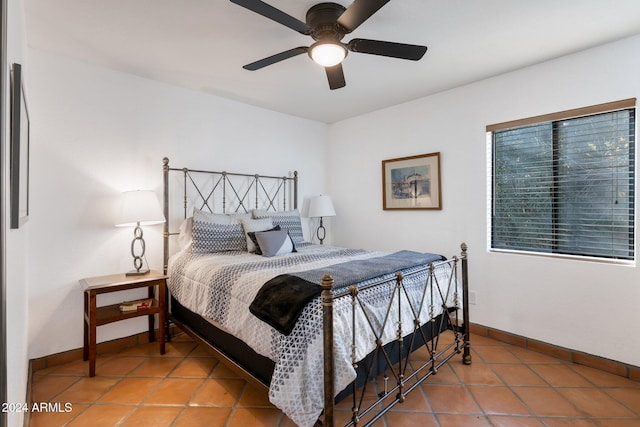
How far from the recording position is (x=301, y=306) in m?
1.53

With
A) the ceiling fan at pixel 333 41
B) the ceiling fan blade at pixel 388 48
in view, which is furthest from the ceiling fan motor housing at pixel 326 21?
the ceiling fan blade at pixel 388 48

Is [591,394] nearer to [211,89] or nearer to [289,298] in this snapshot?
[289,298]

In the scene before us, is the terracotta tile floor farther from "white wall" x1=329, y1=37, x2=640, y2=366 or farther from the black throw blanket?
the black throw blanket

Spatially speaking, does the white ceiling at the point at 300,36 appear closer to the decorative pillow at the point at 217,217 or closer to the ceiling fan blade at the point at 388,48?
the ceiling fan blade at the point at 388,48

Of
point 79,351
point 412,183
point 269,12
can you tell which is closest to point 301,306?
point 269,12

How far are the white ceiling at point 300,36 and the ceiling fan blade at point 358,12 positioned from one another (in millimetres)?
258

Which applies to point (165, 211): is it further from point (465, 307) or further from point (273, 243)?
point (465, 307)

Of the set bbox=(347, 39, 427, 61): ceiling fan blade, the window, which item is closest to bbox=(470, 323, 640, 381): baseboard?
the window

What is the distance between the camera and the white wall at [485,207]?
2395mm

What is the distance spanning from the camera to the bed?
58.8 inches

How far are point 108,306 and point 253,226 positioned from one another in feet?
4.63

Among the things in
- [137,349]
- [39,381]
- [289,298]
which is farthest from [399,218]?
[39,381]

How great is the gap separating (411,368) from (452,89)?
2731 mm

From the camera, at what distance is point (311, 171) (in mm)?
4441
